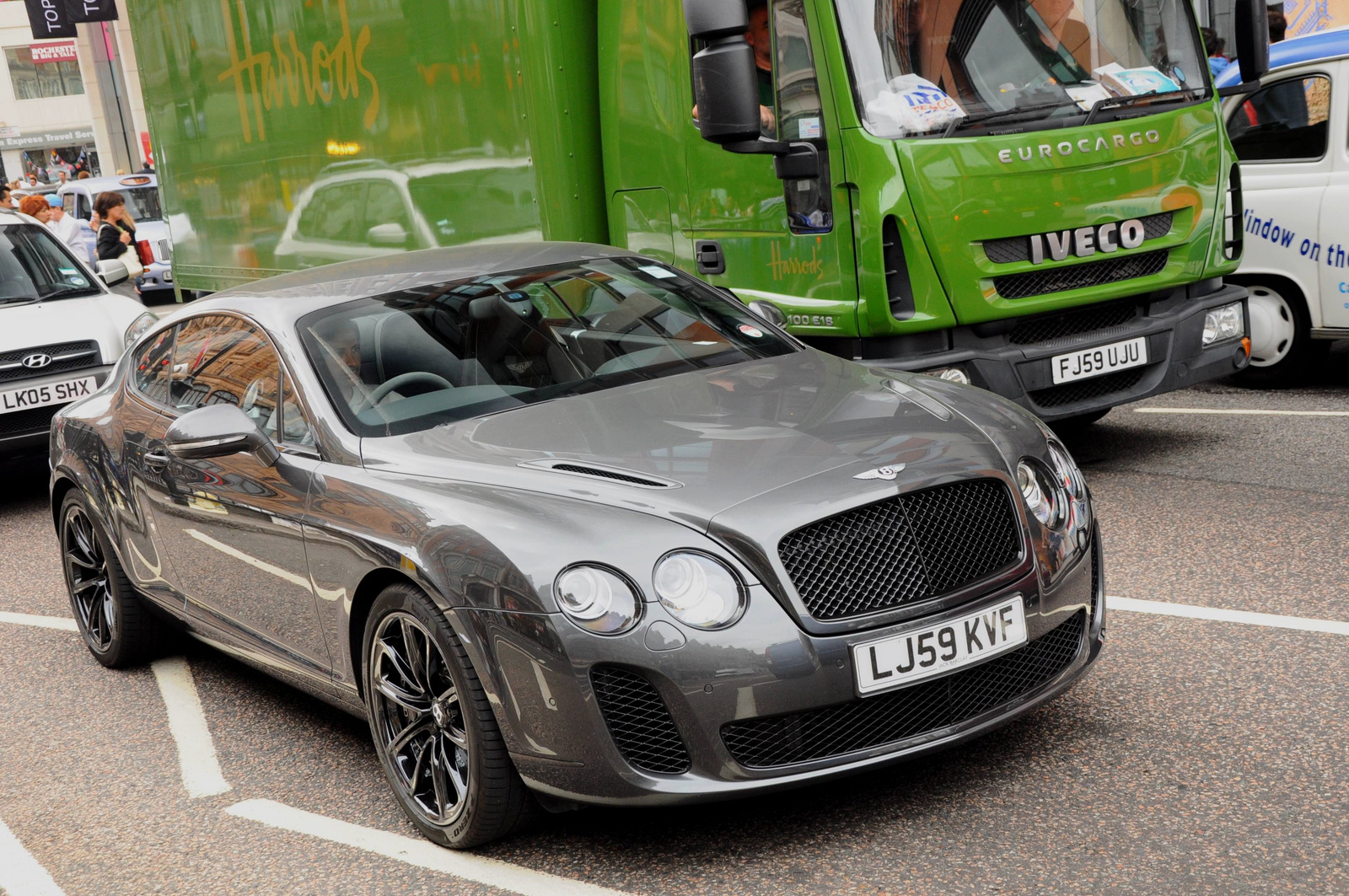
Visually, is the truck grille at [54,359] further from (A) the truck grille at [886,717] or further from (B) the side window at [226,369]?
(A) the truck grille at [886,717]

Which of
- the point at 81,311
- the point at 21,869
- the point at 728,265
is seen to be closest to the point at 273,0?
the point at 81,311

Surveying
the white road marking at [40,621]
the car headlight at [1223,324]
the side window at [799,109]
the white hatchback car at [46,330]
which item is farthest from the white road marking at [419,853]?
the white hatchback car at [46,330]

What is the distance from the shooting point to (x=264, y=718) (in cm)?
500

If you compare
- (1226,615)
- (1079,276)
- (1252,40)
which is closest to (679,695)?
(1226,615)

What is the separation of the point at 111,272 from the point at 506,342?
671cm

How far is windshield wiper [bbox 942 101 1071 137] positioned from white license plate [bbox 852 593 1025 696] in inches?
126

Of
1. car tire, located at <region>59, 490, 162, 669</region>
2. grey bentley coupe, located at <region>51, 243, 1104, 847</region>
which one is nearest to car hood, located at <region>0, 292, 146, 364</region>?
car tire, located at <region>59, 490, 162, 669</region>

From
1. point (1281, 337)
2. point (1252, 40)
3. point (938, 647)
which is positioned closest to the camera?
point (938, 647)

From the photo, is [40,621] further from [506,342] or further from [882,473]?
[882,473]

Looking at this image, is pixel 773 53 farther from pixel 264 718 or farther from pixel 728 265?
pixel 264 718

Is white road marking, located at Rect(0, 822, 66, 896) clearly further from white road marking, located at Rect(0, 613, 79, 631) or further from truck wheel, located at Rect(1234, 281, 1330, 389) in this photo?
truck wheel, located at Rect(1234, 281, 1330, 389)

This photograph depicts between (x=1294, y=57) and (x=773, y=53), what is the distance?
345 centimetres

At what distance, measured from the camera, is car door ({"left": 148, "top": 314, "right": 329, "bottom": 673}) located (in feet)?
13.8

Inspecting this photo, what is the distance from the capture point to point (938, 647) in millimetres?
3391
